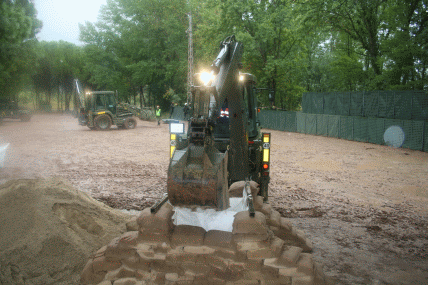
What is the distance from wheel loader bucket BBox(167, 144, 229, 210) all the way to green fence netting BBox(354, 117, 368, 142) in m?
20.3

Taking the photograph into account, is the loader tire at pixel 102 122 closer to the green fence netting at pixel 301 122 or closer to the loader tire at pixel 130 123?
the loader tire at pixel 130 123

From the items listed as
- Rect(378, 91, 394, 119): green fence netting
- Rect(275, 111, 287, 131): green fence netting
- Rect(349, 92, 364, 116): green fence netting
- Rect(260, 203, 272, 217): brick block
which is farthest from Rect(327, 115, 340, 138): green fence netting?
Rect(260, 203, 272, 217): brick block

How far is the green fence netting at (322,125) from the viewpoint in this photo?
25.8m

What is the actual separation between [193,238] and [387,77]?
23.4 metres

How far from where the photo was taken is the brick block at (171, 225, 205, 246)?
13.2ft

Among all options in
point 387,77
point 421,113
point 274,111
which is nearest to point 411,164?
point 421,113

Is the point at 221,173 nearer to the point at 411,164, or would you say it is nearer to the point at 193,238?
the point at 193,238

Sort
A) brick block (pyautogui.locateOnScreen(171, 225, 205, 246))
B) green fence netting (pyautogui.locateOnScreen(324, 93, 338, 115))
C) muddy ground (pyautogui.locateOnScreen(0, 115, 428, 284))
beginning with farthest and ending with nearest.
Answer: green fence netting (pyautogui.locateOnScreen(324, 93, 338, 115))
muddy ground (pyautogui.locateOnScreen(0, 115, 428, 284))
brick block (pyautogui.locateOnScreen(171, 225, 205, 246))

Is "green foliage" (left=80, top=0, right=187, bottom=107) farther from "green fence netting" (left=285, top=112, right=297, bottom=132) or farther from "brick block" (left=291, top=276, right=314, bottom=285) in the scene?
"brick block" (left=291, top=276, right=314, bottom=285)

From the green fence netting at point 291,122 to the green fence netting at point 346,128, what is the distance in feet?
19.1

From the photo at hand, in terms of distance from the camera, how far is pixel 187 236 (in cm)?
406

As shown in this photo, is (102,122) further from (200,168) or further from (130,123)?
(200,168)

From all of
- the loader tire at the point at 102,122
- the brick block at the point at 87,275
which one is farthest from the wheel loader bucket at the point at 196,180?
the loader tire at the point at 102,122

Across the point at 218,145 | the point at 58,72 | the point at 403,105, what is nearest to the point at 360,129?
the point at 403,105
